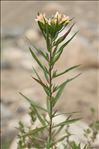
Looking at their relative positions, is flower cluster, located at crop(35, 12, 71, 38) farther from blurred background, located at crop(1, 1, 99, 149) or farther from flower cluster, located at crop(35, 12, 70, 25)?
blurred background, located at crop(1, 1, 99, 149)

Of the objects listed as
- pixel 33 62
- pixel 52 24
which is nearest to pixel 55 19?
pixel 52 24

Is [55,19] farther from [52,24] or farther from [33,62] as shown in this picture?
[33,62]

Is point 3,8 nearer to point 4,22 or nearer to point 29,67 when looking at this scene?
point 4,22

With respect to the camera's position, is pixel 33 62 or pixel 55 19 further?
pixel 33 62

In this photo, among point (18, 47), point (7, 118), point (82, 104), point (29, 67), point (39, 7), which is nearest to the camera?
point (7, 118)

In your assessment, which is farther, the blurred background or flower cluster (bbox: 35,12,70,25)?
the blurred background

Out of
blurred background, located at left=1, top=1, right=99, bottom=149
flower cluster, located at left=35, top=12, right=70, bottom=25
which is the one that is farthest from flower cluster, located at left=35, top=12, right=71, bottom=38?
blurred background, located at left=1, top=1, right=99, bottom=149

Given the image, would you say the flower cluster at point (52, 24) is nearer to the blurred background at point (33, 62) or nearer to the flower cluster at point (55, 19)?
the flower cluster at point (55, 19)

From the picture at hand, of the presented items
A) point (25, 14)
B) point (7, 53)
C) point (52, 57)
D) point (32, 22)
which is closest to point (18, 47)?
point (7, 53)

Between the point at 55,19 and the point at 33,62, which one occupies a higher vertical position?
the point at 33,62
